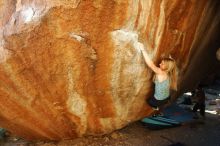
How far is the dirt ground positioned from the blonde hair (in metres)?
2.49

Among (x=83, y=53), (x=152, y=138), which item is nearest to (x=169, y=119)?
(x=152, y=138)

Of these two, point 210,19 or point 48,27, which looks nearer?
point 48,27

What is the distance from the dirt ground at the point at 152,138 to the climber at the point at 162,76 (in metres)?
2.47


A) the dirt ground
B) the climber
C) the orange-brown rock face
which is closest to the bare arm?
the climber

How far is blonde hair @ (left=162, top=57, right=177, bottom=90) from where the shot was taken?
7.43 m

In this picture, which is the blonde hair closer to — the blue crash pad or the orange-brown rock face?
the orange-brown rock face

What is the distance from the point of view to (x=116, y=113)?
27.5 feet

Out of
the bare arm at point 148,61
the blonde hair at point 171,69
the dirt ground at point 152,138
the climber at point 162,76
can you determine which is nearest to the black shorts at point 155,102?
the climber at point 162,76

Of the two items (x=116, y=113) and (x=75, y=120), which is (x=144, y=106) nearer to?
(x=116, y=113)

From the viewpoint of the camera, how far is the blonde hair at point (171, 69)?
743 centimetres

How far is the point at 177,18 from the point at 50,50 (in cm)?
252

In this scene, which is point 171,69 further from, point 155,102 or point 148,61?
point 155,102

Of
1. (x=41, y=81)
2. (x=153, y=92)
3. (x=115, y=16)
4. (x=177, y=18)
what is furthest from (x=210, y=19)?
(x=41, y=81)

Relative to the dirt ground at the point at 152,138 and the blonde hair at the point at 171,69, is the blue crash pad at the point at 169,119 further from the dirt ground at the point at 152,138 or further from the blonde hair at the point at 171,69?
the blonde hair at the point at 171,69
